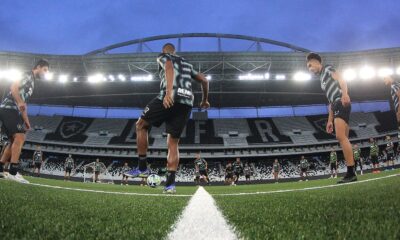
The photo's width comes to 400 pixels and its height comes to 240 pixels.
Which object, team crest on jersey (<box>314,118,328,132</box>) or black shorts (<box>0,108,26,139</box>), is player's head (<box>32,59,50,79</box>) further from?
team crest on jersey (<box>314,118,328,132</box>)

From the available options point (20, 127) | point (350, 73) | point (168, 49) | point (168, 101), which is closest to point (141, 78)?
point (350, 73)

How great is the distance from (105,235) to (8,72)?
28.6 metres

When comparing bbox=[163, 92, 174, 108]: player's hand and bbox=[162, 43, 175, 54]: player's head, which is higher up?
bbox=[162, 43, 175, 54]: player's head

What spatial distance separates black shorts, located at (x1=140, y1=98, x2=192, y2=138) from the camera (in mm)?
4090

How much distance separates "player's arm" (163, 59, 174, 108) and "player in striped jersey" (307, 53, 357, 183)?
2902 mm

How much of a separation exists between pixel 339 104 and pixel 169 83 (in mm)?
3080

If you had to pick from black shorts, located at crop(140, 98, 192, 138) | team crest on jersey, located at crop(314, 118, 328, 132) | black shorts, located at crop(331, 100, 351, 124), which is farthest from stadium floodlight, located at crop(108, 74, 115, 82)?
black shorts, located at crop(331, 100, 351, 124)

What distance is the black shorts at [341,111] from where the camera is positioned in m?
5.16

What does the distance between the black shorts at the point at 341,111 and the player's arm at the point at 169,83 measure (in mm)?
3026

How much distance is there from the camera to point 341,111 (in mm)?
5191

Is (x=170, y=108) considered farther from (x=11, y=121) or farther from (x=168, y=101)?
(x=11, y=121)

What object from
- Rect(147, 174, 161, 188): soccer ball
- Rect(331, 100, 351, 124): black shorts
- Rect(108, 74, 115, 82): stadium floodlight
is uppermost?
Rect(108, 74, 115, 82): stadium floodlight

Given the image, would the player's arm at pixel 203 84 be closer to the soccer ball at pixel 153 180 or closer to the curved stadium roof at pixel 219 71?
the soccer ball at pixel 153 180

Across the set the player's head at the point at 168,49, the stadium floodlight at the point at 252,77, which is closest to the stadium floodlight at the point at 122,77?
the stadium floodlight at the point at 252,77
